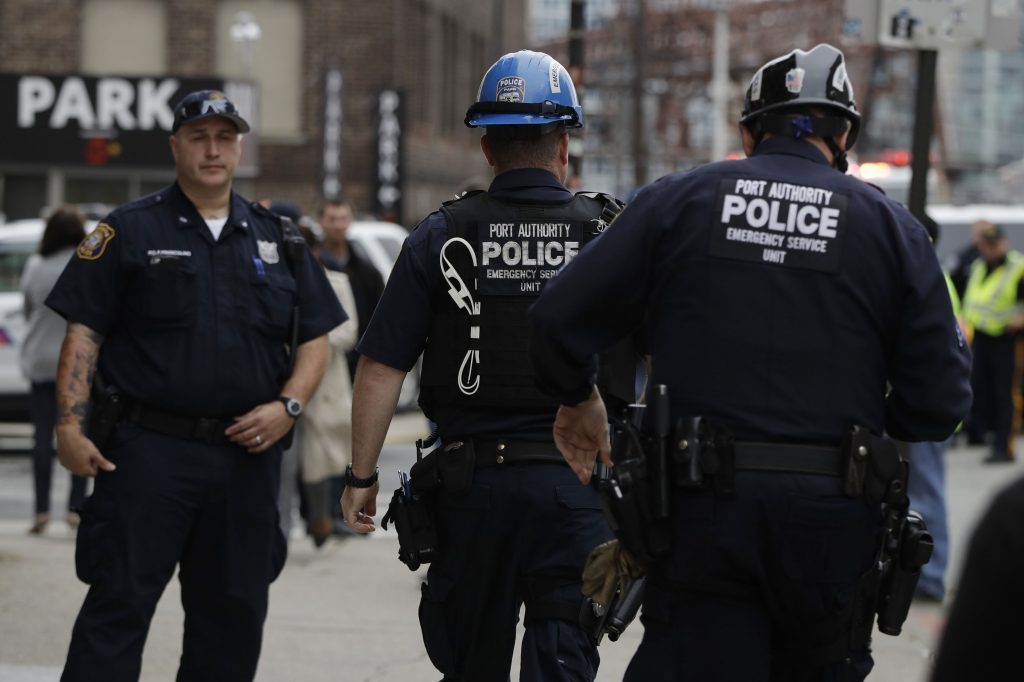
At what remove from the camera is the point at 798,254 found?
3.67 m

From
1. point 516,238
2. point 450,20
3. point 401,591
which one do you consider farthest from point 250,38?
point 516,238

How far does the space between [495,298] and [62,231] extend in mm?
6368

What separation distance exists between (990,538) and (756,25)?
175ft

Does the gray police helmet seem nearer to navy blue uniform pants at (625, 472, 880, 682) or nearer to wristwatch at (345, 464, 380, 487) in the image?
navy blue uniform pants at (625, 472, 880, 682)

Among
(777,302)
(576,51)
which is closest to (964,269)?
(576,51)

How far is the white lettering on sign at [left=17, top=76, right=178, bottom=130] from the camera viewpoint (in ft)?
95.7

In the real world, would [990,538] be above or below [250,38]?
below

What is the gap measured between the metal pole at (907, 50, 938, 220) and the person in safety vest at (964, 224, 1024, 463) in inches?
328

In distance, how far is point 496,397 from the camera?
4539 millimetres

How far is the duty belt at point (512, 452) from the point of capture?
14.8 feet

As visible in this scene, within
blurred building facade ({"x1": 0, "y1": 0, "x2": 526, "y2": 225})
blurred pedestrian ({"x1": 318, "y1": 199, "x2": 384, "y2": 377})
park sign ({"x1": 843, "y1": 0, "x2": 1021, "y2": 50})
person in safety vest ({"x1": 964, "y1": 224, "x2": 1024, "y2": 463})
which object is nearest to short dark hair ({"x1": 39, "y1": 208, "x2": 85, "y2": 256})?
blurred pedestrian ({"x1": 318, "y1": 199, "x2": 384, "y2": 377})

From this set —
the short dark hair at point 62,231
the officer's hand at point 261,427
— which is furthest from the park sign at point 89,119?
the officer's hand at point 261,427

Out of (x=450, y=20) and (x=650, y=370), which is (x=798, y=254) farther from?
(x=450, y=20)

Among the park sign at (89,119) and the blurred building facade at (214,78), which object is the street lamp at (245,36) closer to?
the blurred building facade at (214,78)
